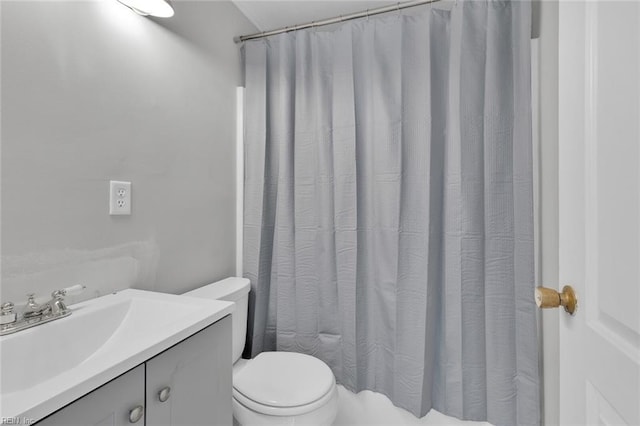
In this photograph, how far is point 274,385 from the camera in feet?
4.37

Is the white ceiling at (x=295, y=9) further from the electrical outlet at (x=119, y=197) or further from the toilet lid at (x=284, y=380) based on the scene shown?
the toilet lid at (x=284, y=380)

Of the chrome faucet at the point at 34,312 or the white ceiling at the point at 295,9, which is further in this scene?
the white ceiling at the point at 295,9

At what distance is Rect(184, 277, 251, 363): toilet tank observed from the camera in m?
1.45

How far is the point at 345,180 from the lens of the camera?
163 centimetres

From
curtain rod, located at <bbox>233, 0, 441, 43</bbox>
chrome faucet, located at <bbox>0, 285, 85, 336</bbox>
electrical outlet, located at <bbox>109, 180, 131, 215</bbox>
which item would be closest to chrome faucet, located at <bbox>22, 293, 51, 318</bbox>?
chrome faucet, located at <bbox>0, 285, 85, 336</bbox>

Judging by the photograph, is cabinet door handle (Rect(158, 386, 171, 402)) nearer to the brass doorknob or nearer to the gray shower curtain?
the brass doorknob

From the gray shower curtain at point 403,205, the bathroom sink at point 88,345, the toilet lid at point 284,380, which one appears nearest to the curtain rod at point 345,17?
the gray shower curtain at point 403,205

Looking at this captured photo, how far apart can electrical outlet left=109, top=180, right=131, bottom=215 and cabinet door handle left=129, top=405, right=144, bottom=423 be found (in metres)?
0.70

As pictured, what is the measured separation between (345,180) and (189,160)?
0.77m

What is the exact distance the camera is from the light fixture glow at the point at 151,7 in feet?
3.71

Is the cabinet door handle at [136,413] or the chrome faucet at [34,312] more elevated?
the chrome faucet at [34,312]

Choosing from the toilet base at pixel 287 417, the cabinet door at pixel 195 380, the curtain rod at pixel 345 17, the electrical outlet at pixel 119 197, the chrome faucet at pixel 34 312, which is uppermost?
the curtain rod at pixel 345 17

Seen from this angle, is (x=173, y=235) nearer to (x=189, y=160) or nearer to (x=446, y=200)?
(x=189, y=160)

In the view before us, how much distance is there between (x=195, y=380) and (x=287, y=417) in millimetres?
507
